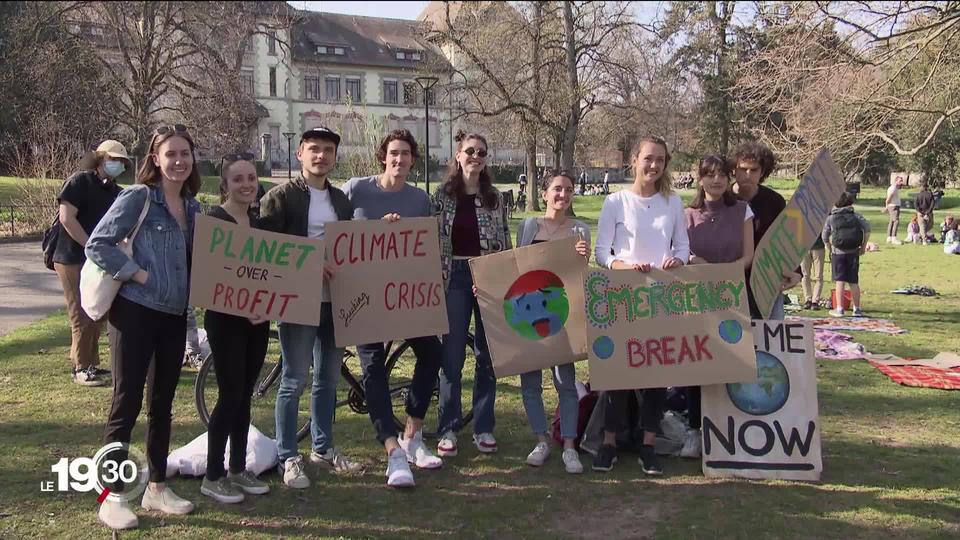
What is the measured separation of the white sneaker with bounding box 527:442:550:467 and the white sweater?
1.22 meters

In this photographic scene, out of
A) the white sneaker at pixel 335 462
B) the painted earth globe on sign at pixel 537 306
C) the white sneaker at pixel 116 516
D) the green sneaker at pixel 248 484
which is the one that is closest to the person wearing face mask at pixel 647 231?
the painted earth globe on sign at pixel 537 306

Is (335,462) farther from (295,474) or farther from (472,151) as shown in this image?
(472,151)

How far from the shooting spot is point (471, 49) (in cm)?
2844

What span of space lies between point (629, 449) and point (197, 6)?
25713 millimetres

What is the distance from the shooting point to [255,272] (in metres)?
4.14

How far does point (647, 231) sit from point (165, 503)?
120 inches

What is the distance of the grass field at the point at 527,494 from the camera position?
12.9 ft

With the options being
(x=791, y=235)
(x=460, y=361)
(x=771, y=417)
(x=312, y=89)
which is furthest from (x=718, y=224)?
(x=312, y=89)

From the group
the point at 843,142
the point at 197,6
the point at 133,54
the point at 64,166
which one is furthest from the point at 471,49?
the point at 843,142

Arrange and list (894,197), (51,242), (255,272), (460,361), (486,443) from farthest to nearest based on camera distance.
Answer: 1. (894,197)
2. (51,242)
3. (486,443)
4. (460,361)
5. (255,272)

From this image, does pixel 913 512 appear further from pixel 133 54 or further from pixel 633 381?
pixel 133 54

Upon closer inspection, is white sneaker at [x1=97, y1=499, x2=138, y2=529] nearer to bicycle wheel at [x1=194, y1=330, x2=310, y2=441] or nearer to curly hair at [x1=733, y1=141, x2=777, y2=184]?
bicycle wheel at [x1=194, y1=330, x2=310, y2=441]

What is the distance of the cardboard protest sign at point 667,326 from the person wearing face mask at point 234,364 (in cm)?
193

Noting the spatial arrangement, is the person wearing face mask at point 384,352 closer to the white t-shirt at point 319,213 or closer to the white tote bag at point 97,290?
the white t-shirt at point 319,213
